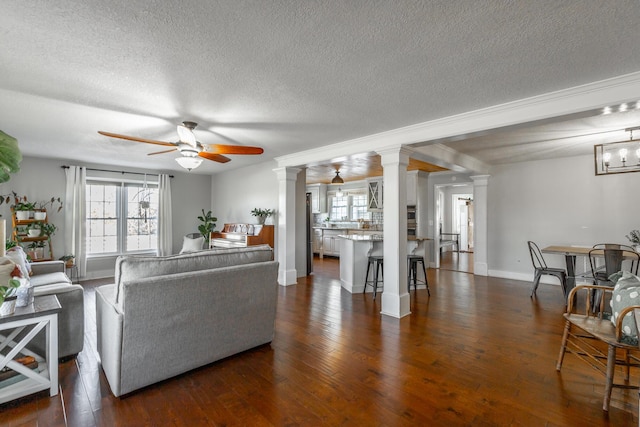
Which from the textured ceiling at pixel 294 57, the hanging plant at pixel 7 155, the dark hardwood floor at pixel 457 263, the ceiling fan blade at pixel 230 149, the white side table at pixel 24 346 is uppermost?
the textured ceiling at pixel 294 57

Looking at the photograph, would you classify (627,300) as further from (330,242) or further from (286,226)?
(330,242)

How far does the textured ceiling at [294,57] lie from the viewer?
158 cm

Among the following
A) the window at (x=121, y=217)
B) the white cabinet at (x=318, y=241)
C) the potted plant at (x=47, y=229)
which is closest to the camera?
the potted plant at (x=47, y=229)

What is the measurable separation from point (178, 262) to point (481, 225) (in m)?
6.01

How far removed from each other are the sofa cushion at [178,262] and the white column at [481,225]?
203 inches

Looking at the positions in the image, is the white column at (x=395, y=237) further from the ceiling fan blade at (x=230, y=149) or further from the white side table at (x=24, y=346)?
the white side table at (x=24, y=346)

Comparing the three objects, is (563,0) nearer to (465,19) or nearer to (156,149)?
(465,19)

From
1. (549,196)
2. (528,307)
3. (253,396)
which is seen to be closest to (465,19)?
(253,396)

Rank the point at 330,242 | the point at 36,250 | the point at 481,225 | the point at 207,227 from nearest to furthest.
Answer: the point at 36,250, the point at 481,225, the point at 207,227, the point at 330,242

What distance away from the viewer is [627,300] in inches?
79.1

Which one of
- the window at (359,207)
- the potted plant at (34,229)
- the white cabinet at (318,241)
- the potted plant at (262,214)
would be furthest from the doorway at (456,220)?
the potted plant at (34,229)

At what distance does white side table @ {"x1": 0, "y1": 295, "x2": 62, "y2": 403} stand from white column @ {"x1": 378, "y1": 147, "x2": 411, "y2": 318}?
327cm

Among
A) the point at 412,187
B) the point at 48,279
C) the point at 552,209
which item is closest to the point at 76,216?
the point at 48,279

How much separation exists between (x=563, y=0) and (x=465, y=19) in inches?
17.8
